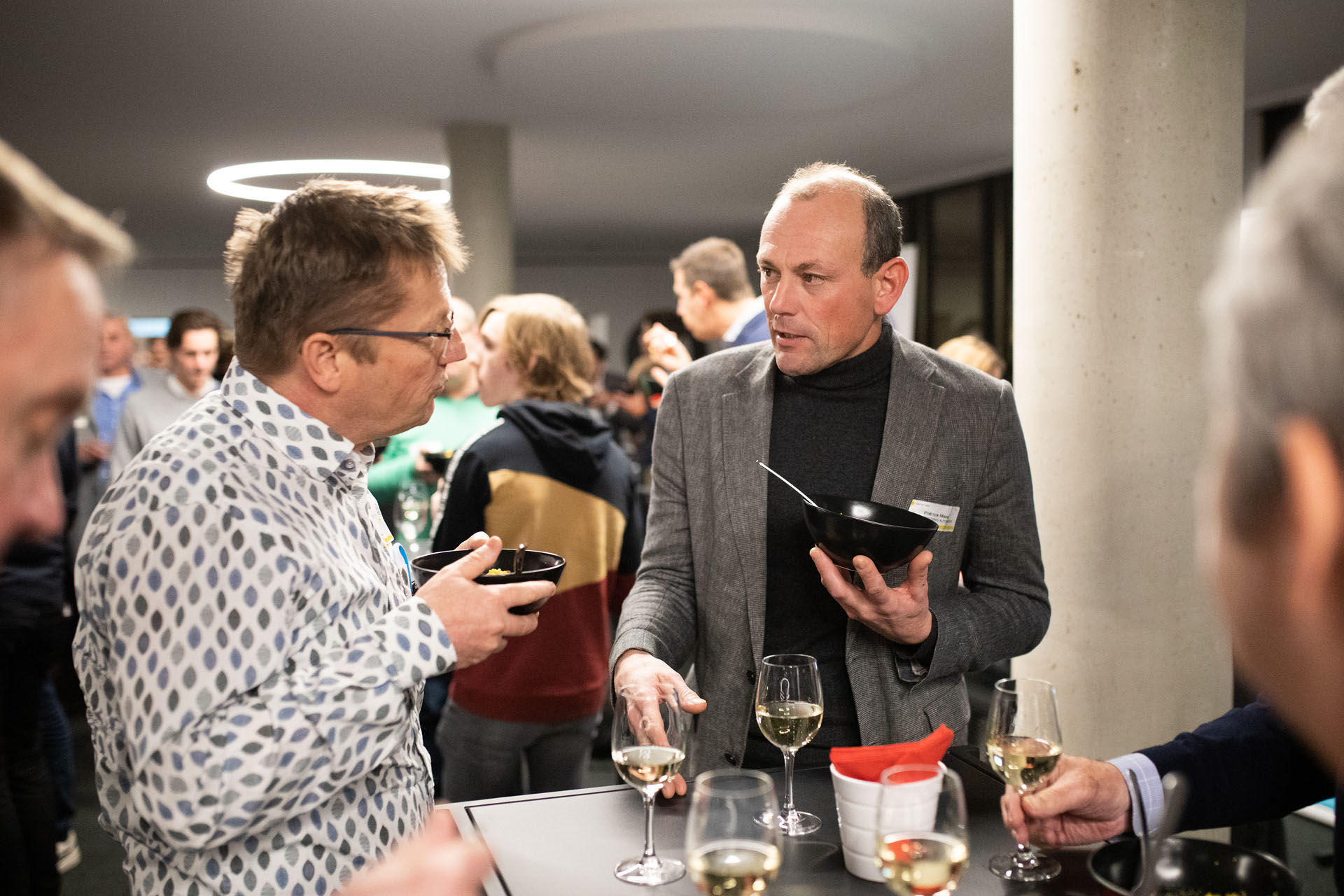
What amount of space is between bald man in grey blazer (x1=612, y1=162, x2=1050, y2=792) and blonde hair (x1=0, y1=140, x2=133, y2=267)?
123 centimetres

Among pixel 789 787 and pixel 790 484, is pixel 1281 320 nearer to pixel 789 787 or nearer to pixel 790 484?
pixel 789 787

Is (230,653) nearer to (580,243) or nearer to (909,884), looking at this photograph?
(909,884)

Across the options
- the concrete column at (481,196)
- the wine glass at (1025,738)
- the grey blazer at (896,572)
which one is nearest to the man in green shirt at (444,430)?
the grey blazer at (896,572)

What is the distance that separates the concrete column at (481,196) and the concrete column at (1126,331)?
6.11 m

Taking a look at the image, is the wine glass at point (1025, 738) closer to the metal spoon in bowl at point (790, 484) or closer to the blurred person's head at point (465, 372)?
the metal spoon in bowl at point (790, 484)

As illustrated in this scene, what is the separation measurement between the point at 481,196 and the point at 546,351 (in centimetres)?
548

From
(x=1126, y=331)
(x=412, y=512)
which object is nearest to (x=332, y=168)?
(x=412, y=512)

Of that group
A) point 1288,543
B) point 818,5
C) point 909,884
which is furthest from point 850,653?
point 818,5

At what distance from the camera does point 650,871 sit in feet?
4.16

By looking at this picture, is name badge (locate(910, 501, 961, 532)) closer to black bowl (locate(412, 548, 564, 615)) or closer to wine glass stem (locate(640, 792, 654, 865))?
black bowl (locate(412, 548, 564, 615))

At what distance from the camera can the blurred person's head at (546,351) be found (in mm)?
3240

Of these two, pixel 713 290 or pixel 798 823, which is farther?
pixel 713 290

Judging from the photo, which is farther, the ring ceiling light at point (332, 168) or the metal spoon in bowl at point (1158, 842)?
the ring ceiling light at point (332, 168)

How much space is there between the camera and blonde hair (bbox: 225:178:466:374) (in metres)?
1.40
